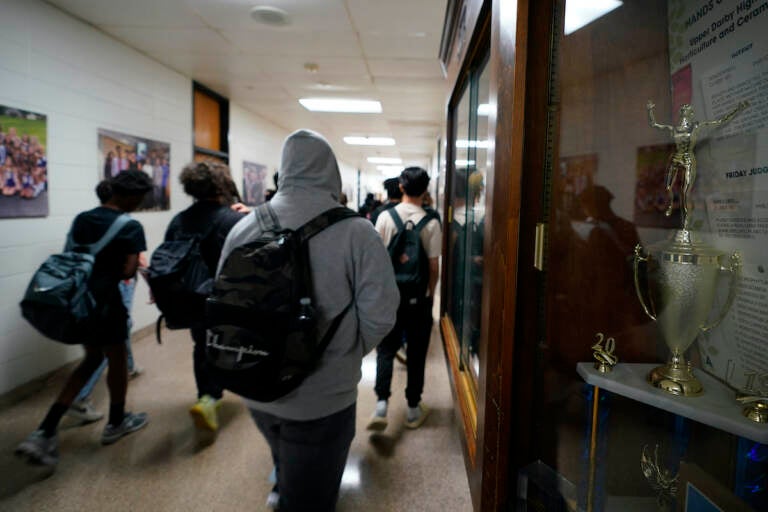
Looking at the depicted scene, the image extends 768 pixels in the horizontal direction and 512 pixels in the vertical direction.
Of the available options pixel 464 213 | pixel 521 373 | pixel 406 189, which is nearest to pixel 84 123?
pixel 406 189

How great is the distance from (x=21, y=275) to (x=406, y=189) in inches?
103

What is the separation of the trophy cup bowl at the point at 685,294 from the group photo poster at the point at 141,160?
3.38 meters

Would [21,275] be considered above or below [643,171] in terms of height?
below

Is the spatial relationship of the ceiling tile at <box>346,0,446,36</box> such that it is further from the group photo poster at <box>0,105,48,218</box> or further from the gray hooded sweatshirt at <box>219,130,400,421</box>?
the group photo poster at <box>0,105,48,218</box>

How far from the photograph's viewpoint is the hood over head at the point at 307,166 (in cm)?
118

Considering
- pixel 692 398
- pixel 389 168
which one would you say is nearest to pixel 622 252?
pixel 692 398

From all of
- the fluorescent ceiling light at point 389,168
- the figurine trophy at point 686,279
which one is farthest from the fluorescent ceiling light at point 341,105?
the fluorescent ceiling light at point 389,168

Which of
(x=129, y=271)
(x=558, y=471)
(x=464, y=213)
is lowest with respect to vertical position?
(x=558, y=471)

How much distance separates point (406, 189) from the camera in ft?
7.93

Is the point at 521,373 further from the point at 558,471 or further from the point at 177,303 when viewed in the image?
the point at 177,303

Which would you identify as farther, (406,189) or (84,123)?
(84,123)

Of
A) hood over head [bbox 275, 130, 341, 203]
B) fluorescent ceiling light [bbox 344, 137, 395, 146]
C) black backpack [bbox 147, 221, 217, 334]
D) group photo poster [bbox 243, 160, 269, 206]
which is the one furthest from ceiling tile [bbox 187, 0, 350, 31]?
fluorescent ceiling light [bbox 344, 137, 395, 146]

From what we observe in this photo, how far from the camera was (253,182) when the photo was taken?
22.0ft

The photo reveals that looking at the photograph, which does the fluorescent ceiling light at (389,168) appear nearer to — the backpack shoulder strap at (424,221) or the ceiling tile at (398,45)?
the ceiling tile at (398,45)
